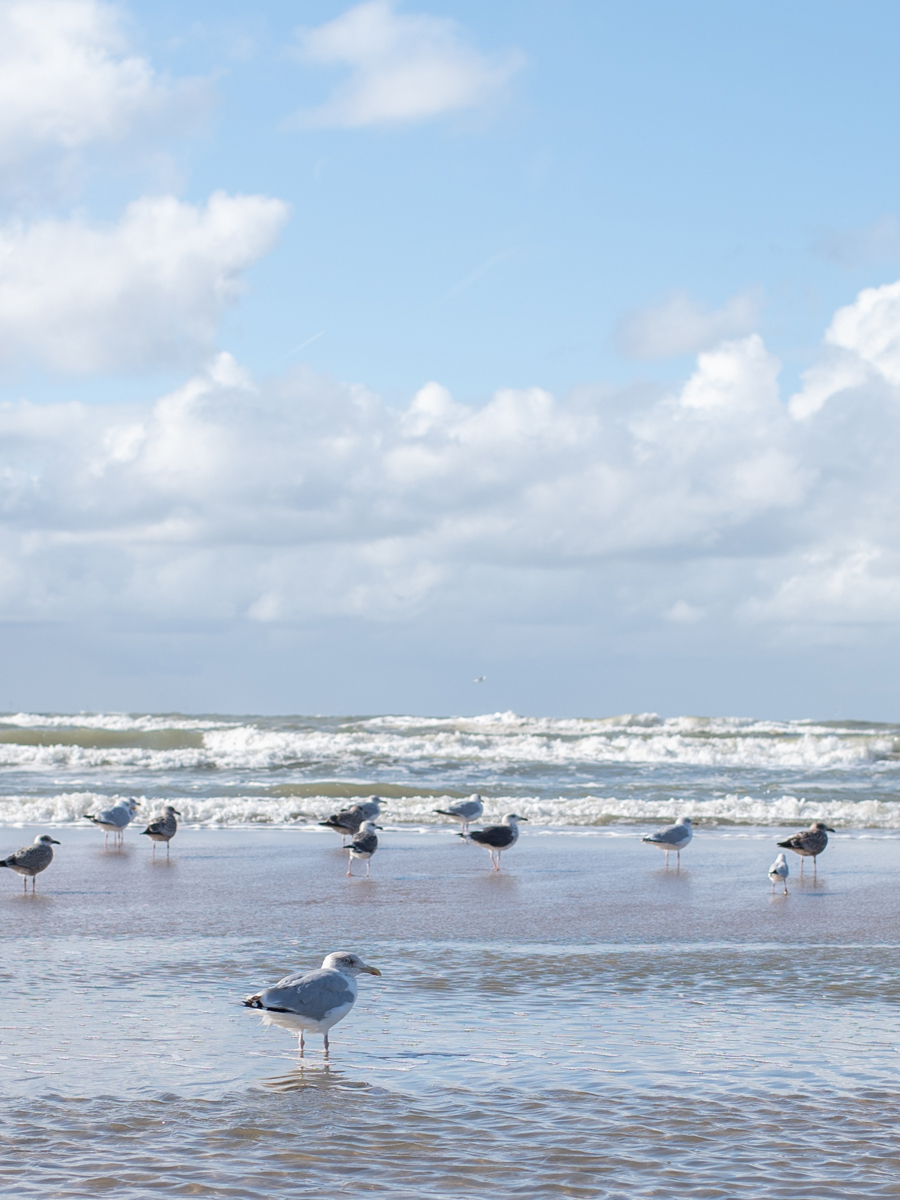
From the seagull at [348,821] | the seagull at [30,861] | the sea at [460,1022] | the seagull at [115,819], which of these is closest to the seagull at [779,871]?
the sea at [460,1022]

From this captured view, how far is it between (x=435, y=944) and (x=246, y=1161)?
217 inches

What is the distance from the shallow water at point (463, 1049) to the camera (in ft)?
19.4

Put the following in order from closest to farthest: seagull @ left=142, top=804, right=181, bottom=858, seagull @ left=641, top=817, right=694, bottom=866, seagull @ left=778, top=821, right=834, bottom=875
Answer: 1. seagull @ left=778, top=821, right=834, bottom=875
2. seagull @ left=641, top=817, right=694, bottom=866
3. seagull @ left=142, top=804, right=181, bottom=858

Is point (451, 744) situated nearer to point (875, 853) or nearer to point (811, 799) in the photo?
point (811, 799)

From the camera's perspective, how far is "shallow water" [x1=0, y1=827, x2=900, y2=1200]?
591 cm

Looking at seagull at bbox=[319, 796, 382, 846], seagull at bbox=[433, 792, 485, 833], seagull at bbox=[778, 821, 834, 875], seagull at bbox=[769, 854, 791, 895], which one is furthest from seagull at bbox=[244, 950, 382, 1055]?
seagull at bbox=[433, 792, 485, 833]

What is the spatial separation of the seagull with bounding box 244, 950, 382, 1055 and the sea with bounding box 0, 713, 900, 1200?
0.27 m

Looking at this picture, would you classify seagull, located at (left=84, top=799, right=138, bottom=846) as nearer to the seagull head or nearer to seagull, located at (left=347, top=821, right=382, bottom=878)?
seagull, located at (left=347, top=821, right=382, bottom=878)

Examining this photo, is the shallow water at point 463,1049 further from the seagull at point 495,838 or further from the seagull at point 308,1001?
the seagull at point 495,838

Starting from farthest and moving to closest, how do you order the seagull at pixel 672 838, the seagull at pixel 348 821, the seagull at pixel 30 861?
the seagull at pixel 348 821, the seagull at pixel 672 838, the seagull at pixel 30 861

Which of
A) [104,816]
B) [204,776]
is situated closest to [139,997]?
[104,816]

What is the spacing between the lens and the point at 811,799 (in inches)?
1059

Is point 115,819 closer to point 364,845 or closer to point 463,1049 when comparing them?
point 364,845

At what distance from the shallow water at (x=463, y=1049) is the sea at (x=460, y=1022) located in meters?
0.03
